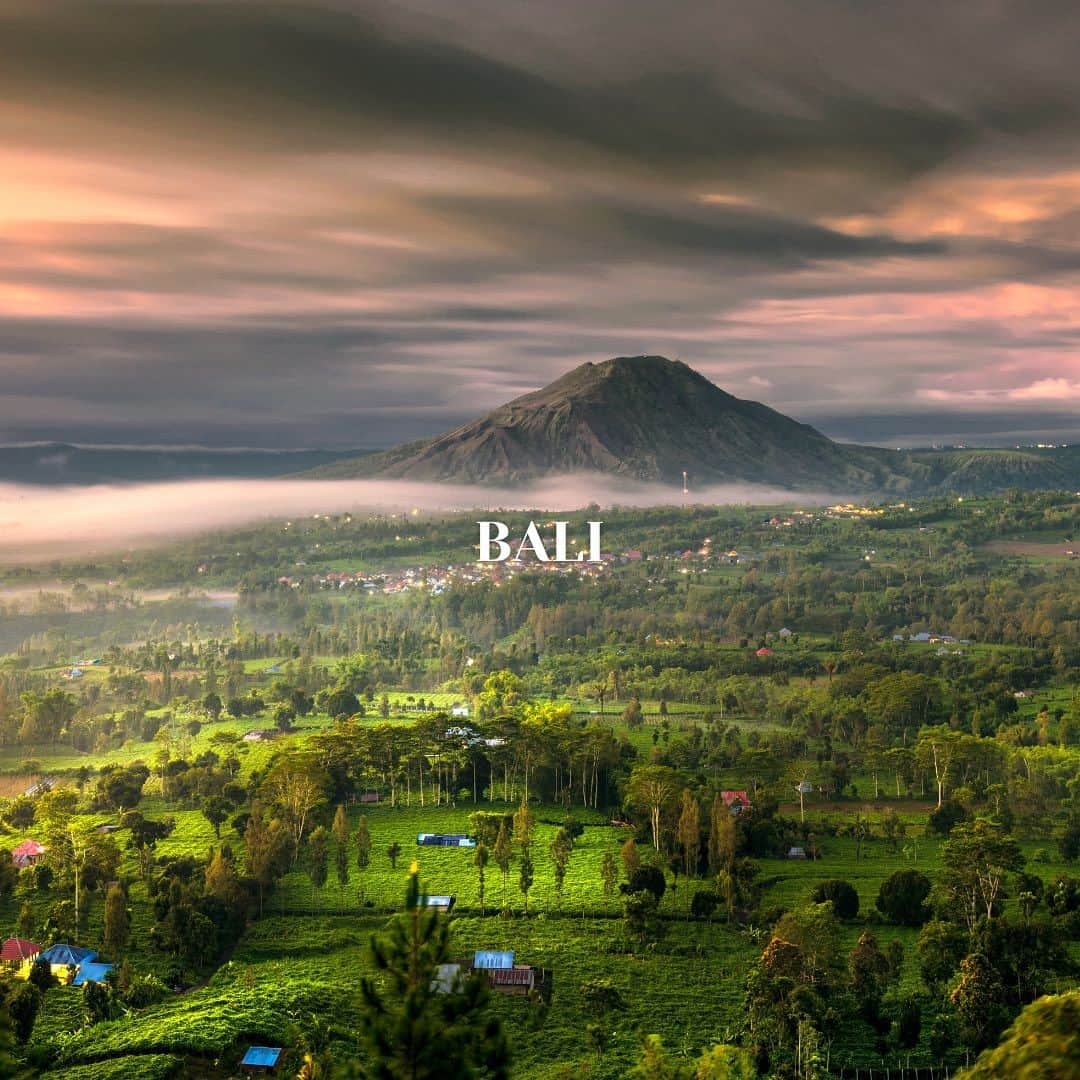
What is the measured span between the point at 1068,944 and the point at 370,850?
31.2 meters

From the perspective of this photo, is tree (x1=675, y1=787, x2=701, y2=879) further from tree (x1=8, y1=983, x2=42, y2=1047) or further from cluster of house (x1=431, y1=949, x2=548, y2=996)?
tree (x1=8, y1=983, x2=42, y2=1047)

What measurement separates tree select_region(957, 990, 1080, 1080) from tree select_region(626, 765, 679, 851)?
125ft

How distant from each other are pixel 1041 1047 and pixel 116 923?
117ft

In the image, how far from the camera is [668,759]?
225ft

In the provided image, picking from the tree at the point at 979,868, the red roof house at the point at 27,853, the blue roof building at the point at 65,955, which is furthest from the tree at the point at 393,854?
the tree at the point at 979,868

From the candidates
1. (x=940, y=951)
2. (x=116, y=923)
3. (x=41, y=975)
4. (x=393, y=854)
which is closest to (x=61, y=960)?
(x=116, y=923)

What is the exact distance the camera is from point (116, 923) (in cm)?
4072

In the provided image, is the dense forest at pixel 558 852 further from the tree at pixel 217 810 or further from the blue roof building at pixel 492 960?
the blue roof building at pixel 492 960

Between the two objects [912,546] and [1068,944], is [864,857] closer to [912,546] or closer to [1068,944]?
[1068,944]

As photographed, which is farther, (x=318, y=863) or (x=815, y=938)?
(x=318, y=863)

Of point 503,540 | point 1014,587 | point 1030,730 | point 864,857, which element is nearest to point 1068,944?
point 864,857

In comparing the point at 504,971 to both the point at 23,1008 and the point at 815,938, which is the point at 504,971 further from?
the point at 23,1008

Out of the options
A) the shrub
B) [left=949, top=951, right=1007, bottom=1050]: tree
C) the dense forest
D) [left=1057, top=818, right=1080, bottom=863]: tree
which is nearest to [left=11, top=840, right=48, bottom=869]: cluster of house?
the dense forest

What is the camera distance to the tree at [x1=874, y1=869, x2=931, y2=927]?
4428cm
